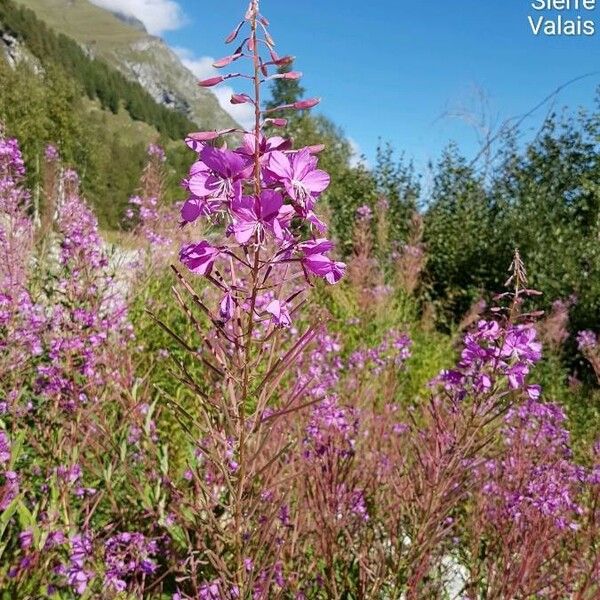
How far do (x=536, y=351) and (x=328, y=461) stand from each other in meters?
0.88

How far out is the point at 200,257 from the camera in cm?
109

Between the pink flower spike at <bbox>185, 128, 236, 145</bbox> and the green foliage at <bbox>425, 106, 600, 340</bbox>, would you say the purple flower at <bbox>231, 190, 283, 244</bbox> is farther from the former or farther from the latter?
the green foliage at <bbox>425, 106, 600, 340</bbox>

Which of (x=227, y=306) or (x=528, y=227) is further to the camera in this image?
(x=528, y=227)

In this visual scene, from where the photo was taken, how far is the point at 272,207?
105 cm

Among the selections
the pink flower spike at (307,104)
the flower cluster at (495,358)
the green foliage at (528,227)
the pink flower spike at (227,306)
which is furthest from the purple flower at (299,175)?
the green foliage at (528,227)

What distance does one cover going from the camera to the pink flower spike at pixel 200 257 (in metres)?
1.09

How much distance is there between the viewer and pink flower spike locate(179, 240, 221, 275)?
1.09 m

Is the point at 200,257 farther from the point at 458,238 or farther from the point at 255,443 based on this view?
A: the point at 458,238

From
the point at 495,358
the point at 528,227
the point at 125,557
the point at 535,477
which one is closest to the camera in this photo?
the point at 495,358

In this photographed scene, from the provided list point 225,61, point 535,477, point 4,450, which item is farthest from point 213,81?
A: point 535,477

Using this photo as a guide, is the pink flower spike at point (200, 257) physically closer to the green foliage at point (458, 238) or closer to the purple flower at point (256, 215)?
the purple flower at point (256, 215)

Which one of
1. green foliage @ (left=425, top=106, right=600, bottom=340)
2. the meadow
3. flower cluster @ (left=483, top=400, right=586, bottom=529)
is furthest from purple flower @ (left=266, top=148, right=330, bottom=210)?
green foliage @ (left=425, top=106, right=600, bottom=340)

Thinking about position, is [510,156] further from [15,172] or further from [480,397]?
[480,397]

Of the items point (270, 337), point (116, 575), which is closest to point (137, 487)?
point (116, 575)
